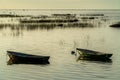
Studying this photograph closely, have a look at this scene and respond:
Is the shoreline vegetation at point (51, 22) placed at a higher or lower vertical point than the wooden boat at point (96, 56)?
higher

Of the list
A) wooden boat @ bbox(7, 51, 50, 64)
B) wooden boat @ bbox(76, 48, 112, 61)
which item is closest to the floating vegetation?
wooden boat @ bbox(76, 48, 112, 61)

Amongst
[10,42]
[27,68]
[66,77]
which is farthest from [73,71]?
[10,42]

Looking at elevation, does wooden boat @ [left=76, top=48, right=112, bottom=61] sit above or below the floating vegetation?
below

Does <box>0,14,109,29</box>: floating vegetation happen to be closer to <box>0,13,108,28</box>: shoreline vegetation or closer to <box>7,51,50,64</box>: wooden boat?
<box>0,13,108,28</box>: shoreline vegetation

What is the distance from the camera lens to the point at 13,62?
29.4 m

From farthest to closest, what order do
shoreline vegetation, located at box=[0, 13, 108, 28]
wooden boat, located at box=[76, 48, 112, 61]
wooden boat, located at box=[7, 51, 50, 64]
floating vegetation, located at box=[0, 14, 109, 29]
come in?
shoreline vegetation, located at box=[0, 13, 108, 28], floating vegetation, located at box=[0, 14, 109, 29], wooden boat, located at box=[76, 48, 112, 61], wooden boat, located at box=[7, 51, 50, 64]

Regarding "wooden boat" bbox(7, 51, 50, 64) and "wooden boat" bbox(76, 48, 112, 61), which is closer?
"wooden boat" bbox(7, 51, 50, 64)

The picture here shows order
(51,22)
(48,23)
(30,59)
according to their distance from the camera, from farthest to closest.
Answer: (51,22), (48,23), (30,59)

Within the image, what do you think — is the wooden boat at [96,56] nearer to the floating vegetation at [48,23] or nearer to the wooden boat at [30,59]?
the wooden boat at [30,59]

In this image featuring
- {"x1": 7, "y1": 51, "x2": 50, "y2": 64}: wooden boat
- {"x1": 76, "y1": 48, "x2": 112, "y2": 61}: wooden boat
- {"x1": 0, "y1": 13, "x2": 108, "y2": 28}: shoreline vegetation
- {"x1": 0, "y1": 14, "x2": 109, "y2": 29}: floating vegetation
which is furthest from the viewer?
{"x1": 0, "y1": 13, "x2": 108, "y2": 28}: shoreline vegetation

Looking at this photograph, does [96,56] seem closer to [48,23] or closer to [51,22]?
[48,23]

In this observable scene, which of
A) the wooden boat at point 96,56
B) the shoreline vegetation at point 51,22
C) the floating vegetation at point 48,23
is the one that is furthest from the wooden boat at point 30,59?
the shoreline vegetation at point 51,22

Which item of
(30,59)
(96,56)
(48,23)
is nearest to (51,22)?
(48,23)

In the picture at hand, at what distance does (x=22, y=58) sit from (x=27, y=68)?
2.14m
